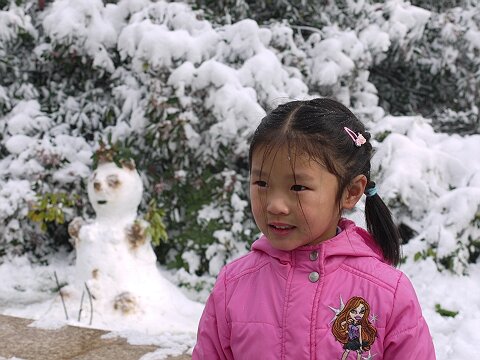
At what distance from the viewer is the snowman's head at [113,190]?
3.75 m

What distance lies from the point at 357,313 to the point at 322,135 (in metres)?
0.37

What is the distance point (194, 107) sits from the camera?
14.9 ft

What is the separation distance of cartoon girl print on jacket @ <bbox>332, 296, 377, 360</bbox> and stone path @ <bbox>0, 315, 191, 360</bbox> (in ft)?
5.07

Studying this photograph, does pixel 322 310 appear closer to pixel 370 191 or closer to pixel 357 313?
pixel 357 313

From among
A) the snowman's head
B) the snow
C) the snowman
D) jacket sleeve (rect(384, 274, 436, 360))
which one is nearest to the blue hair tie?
jacket sleeve (rect(384, 274, 436, 360))

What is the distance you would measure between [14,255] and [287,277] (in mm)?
3859

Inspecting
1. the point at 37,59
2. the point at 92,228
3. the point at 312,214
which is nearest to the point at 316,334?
the point at 312,214

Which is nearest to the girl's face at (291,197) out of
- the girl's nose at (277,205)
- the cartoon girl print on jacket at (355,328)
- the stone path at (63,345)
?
the girl's nose at (277,205)

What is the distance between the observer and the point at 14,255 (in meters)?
4.73

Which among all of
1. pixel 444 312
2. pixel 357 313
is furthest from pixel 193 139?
pixel 357 313

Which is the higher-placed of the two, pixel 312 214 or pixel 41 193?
pixel 312 214

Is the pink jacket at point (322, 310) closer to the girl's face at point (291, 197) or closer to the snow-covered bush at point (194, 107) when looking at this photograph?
the girl's face at point (291, 197)

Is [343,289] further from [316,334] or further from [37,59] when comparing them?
[37,59]

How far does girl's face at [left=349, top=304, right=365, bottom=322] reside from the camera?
4.15 ft
